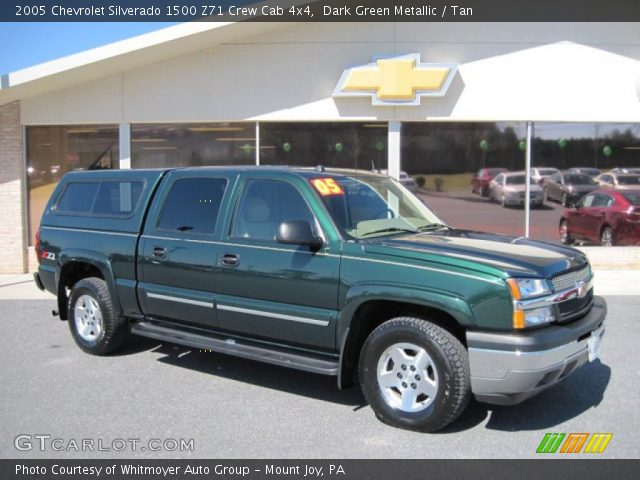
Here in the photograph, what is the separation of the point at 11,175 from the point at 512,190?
32.5 feet

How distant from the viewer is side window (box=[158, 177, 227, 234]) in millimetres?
5453

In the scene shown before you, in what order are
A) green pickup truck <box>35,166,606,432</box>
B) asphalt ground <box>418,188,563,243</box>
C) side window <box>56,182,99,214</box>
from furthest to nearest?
asphalt ground <box>418,188,563,243</box> → side window <box>56,182,99,214</box> → green pickup truck <box>35,166,606,432</box>

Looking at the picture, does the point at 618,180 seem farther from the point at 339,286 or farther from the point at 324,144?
the point at 339,286

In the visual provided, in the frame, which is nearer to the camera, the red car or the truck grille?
the truck grille

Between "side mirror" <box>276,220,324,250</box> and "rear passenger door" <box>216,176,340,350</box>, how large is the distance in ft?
0.26

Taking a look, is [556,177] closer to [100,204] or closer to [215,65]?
[215,65]

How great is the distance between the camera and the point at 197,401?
511 cm

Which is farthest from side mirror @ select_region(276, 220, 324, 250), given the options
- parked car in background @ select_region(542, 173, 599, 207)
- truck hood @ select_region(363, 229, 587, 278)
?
parked car in background @ select_region(542, 173, 599, 207)

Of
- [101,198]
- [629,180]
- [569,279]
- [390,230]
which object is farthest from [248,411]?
[629,180]

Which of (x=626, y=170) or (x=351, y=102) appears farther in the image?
(x=626, y=170)

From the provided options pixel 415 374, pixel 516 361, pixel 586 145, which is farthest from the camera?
pixel 586 145

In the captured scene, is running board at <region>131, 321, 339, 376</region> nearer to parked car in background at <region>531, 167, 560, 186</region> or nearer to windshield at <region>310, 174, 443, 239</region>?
windshield at <region>310, 174, 443, 239</region>

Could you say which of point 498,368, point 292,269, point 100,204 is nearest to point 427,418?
point 498,368

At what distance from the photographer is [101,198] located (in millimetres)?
6469
